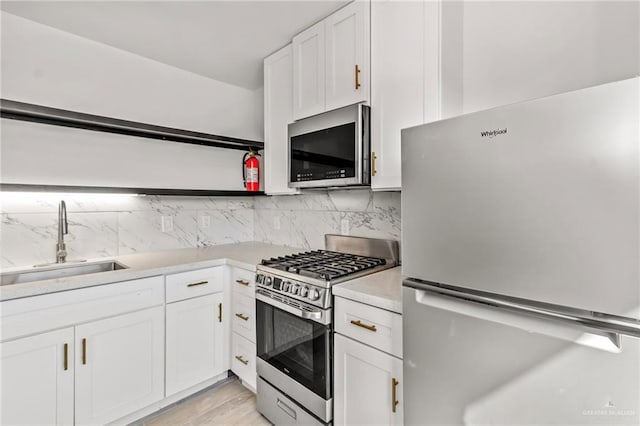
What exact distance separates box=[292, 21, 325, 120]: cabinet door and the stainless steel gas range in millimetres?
994

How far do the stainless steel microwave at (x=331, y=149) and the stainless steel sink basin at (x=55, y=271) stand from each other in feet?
4.36

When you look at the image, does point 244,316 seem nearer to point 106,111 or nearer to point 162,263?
point 162,263

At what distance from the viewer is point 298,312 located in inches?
64.3

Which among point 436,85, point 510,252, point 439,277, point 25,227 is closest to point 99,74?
point 25,227

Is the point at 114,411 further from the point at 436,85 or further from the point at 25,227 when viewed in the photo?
the point at 436,85

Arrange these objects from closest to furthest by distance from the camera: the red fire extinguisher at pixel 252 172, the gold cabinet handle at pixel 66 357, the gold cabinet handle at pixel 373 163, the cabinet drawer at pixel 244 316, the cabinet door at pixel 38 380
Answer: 1. the cabinet door at pixel 38 380
2. the gold cabinet handle at pixel 66 357
3. the gold cabinet handle at pixel 373 163
4. the cabinet drawer at pixel 244 316
5. the red fire extinguisher at pixel 252 172

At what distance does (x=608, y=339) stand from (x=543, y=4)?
147 cm

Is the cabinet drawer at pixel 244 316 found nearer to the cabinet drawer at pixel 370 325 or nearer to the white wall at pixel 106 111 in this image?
the cabinet drawer at pixel 370 325

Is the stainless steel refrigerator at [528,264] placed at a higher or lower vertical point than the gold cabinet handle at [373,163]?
lower

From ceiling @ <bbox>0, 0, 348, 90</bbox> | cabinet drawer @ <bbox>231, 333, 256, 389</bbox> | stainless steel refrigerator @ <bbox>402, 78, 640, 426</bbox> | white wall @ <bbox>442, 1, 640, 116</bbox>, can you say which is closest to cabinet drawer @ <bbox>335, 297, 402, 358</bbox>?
stainless steel refrigerator @ <bbox>402, 78, 640, 426</bbox>

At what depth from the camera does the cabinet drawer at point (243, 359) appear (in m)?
2.08

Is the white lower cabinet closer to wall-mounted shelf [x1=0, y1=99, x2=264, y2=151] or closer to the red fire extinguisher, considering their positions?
the red fire extinguisher

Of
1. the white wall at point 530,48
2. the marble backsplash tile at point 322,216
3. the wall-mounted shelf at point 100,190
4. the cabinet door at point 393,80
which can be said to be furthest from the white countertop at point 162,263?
the white wall at point 530,48

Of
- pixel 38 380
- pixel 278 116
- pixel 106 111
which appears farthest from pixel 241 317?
pixel 106 111
